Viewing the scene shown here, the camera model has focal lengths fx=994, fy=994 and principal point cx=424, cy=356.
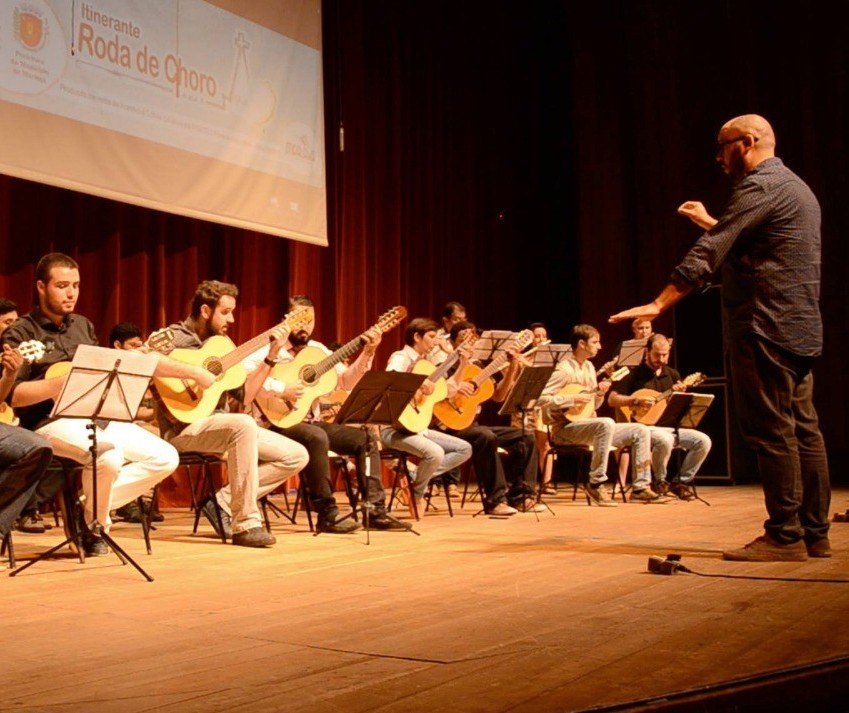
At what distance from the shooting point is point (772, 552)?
393 centimetres

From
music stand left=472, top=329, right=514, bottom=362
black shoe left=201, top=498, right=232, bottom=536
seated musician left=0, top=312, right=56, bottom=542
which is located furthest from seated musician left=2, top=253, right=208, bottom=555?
music stand left=472, top=329, right=514, bottom=362

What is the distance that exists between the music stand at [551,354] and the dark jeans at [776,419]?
4043 mm

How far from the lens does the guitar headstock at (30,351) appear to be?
14.2 ft

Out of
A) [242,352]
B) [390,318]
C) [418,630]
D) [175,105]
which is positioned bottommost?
[418,630]

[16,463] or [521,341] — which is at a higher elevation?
[521,341]

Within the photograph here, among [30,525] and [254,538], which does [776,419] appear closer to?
[254,538]

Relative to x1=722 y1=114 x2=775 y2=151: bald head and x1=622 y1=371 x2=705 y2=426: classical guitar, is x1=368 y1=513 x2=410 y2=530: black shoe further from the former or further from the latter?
x1=622 y1=371 x2=705 y2=426: classical guitar

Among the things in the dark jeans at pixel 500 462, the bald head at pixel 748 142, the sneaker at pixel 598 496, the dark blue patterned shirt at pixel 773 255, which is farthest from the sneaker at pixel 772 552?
the sneaker at pixel 598 496

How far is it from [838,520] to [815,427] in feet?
6.19

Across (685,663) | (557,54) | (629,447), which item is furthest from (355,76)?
(685,663)

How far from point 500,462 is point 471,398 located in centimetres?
53

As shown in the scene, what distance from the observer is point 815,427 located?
13.3ft

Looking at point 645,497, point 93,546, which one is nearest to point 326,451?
point 93,546

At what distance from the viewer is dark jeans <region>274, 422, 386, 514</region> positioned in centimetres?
575
